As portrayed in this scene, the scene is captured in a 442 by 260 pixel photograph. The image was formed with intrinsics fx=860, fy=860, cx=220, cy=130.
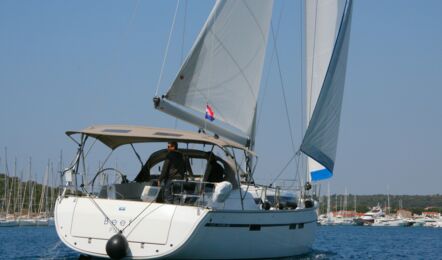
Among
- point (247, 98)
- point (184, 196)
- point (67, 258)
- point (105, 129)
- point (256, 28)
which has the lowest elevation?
point (67, 258)

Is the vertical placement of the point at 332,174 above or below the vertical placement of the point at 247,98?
below

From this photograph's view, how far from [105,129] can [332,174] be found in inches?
365

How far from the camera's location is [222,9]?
24.7 metres

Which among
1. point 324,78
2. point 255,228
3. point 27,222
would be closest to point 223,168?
point 255,228

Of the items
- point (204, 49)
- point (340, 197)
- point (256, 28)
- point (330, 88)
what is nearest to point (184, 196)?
point (204, 49)

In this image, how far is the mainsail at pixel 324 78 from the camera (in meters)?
26.5

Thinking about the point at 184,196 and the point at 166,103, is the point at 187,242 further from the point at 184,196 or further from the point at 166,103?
the point at 166,103

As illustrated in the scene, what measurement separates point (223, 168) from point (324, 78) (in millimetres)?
6833

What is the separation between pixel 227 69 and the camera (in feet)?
80.7

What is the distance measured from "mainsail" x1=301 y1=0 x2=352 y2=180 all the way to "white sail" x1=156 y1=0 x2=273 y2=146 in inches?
89.4

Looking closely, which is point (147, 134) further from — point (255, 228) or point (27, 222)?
point (27, 222)

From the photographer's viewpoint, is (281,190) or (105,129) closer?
(105,129)

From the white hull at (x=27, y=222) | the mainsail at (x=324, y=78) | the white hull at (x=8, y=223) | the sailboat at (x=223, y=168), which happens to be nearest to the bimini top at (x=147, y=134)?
the sailboat at (x=223, y=168)

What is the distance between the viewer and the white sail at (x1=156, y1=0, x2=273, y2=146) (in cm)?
2342
